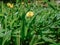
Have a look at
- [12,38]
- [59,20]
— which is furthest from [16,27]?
[59,20]

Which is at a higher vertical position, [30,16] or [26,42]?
[30,16]

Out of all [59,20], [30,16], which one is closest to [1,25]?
[30,16]

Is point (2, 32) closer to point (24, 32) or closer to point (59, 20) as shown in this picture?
point (24, 32)

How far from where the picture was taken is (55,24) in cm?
161

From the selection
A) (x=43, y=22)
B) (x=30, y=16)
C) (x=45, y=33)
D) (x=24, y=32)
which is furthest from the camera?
(x=43, y=22)

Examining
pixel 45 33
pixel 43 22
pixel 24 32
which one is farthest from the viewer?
pixel 43 22

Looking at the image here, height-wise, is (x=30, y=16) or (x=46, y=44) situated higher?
(x=30, y=16)

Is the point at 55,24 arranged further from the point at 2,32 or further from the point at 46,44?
the point at 2,32

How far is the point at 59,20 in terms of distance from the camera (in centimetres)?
170

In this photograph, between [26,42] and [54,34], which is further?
[54,34]

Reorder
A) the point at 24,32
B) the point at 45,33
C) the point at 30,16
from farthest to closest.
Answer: the point at 30,16, the point at 45,33, the point at 24,32

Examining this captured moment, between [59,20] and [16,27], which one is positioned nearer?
[16,27]

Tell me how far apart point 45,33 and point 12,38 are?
0.71ft

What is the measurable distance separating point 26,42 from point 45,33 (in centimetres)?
16
